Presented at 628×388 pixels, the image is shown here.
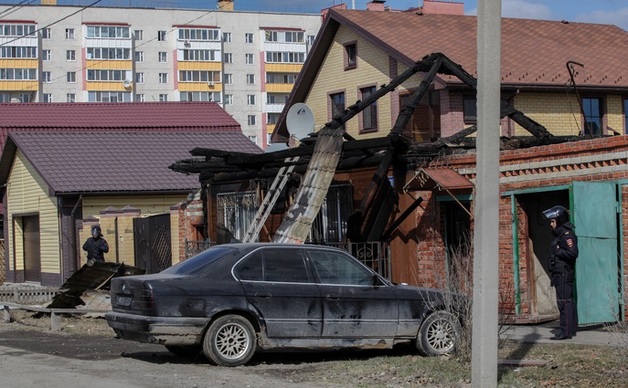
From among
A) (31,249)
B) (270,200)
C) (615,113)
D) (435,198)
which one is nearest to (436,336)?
(435,198)

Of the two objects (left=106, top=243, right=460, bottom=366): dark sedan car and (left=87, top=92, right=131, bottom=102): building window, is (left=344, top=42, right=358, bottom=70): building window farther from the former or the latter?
(left=87, top=92, right=131, bottom=102): building window

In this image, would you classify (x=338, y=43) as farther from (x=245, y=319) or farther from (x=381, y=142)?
(x=245, y=319)

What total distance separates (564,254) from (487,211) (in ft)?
15.5

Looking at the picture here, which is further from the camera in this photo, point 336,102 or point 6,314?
point 336,102

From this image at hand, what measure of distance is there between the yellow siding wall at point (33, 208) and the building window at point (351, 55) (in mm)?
10529

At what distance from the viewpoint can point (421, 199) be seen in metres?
18.9

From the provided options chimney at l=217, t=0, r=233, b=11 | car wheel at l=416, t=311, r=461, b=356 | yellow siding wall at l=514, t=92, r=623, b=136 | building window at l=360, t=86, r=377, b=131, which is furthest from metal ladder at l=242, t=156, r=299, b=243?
chimney at l=217, t=0, r=233, b=11

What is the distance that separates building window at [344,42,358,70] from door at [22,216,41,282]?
11.2m

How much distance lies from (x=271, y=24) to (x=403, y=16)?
61.4 metres

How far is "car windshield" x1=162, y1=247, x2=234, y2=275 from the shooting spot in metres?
A: 13.8

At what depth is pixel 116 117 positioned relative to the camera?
123 feet

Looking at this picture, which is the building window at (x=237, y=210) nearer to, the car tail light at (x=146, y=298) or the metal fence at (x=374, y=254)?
the metal fence at (x=374, y=254)

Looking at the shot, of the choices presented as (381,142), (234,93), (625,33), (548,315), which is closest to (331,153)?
(381,142)

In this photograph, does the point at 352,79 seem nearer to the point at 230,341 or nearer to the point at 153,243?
the point at 153,243
